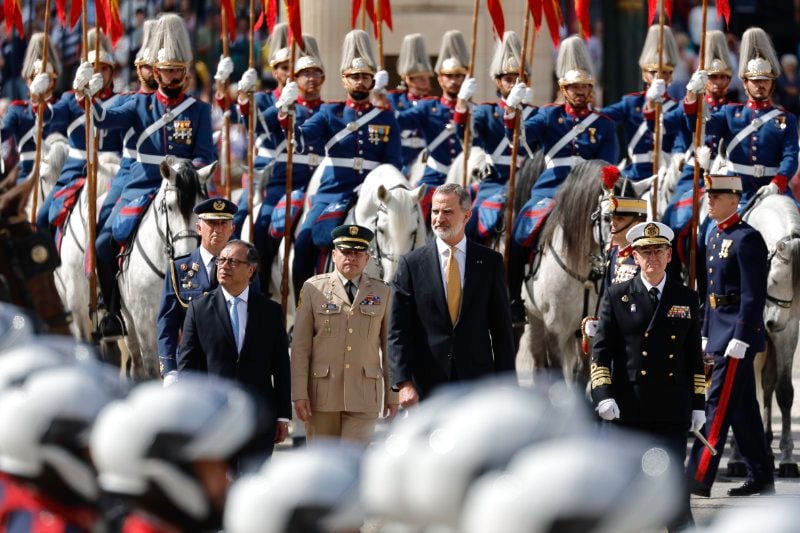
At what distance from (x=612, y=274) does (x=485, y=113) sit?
4292 millimetres

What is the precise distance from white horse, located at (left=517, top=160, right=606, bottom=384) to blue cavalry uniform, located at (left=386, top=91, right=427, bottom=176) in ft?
10.9

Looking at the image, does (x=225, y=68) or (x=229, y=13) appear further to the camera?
(x=229, y=13)

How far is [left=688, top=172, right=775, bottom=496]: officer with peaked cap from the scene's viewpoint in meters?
9.36

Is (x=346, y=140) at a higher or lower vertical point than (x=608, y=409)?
higher

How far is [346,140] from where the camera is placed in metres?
12.3

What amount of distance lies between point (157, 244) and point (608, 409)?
154 inches

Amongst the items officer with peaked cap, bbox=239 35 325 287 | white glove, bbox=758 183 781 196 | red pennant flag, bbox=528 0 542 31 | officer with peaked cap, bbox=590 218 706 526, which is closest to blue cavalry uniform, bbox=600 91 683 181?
red pennant flag, bbox=528 0 542 31

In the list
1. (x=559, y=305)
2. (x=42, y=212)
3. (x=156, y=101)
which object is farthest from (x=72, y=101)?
(x=559, y=305)

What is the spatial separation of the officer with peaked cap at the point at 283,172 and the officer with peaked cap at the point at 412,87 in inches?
67.4

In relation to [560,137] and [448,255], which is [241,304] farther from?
[560,137]

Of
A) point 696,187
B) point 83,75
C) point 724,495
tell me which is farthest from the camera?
point 83,75

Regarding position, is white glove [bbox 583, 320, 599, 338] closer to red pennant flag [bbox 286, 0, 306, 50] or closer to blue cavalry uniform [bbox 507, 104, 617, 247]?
blue cavalry uniform [bbox 507, 104, 617, 247]

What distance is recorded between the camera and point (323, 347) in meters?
8.27

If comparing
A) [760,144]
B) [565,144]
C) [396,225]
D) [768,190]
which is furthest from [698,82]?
[396,225]
